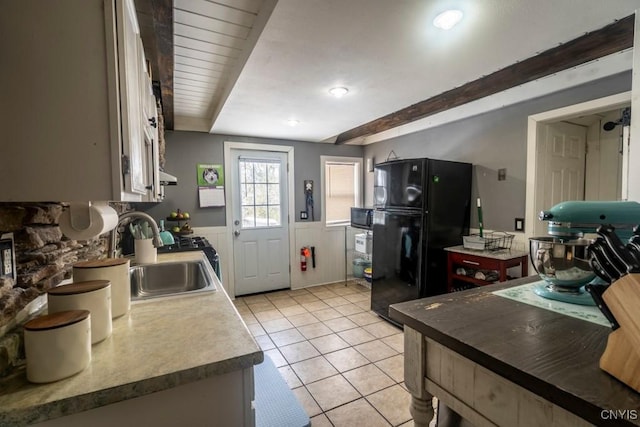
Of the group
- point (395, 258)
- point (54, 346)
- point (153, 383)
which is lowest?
point (395, 258)

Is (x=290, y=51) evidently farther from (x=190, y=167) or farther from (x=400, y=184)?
(x=190, y=167)

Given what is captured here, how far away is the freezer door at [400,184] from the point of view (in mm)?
2621

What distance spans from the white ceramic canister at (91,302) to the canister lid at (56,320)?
0.06 meters

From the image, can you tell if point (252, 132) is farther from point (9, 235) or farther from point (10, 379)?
point (10, 379)

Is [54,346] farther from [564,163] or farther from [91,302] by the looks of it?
[564,163]

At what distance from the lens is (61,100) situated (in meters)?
0.74

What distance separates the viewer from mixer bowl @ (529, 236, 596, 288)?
97 cm

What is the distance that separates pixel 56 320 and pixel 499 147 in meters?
3.19

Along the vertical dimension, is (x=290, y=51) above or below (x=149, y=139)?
above

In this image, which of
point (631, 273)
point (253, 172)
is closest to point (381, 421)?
point (631, 273)

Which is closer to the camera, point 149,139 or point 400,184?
point 149,139

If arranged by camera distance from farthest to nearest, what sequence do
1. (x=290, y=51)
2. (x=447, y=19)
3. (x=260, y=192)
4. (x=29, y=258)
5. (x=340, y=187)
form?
(x=340, y=187) < (x=260, y=192) < (x=290, y=51) < (x=447, y=19) < (x=29, y=258)

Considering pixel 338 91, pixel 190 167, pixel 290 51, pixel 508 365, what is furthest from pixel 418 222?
pixel 190 167

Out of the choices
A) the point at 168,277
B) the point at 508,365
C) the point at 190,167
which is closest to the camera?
the point at 508,365
